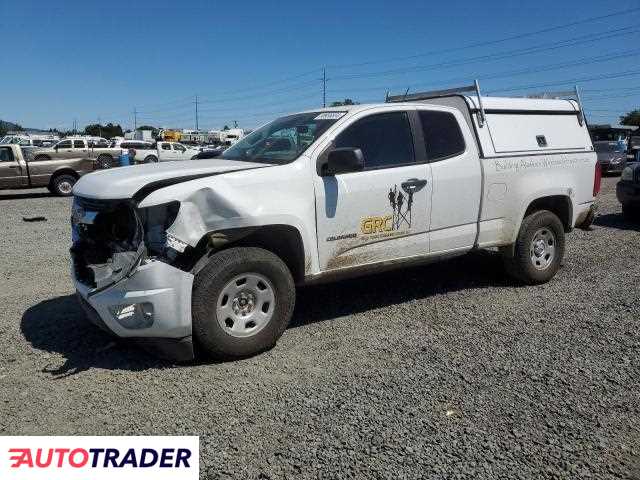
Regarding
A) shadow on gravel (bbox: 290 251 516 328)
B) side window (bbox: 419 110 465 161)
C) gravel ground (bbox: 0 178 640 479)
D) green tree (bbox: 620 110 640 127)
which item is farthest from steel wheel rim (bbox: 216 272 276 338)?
green tree (bbox: 620 110 640 127)

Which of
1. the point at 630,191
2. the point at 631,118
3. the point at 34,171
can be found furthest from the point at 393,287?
the point at 631,118

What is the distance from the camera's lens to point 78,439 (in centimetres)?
298

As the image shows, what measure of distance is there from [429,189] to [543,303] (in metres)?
Result: 1.73

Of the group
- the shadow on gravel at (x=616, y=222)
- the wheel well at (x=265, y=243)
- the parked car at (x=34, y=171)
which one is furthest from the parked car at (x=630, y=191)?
the parked car at (x=34, y=171)

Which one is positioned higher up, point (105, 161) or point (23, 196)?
point (105, 161)

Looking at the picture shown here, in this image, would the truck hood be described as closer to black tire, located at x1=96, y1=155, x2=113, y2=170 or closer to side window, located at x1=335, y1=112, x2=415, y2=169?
side window, located at x1=335, y1=112, x2=415, y2=169

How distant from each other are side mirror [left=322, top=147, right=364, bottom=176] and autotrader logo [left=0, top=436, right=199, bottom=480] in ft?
7.29

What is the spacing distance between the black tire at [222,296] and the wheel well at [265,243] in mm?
76

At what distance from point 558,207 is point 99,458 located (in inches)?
214

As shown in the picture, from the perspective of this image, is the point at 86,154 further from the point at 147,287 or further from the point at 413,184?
the point at 147,287

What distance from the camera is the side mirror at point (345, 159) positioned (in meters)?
4.13

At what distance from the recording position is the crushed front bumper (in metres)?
3.64

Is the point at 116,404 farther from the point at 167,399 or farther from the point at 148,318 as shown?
the point at 148,318

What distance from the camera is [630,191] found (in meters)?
10.2
